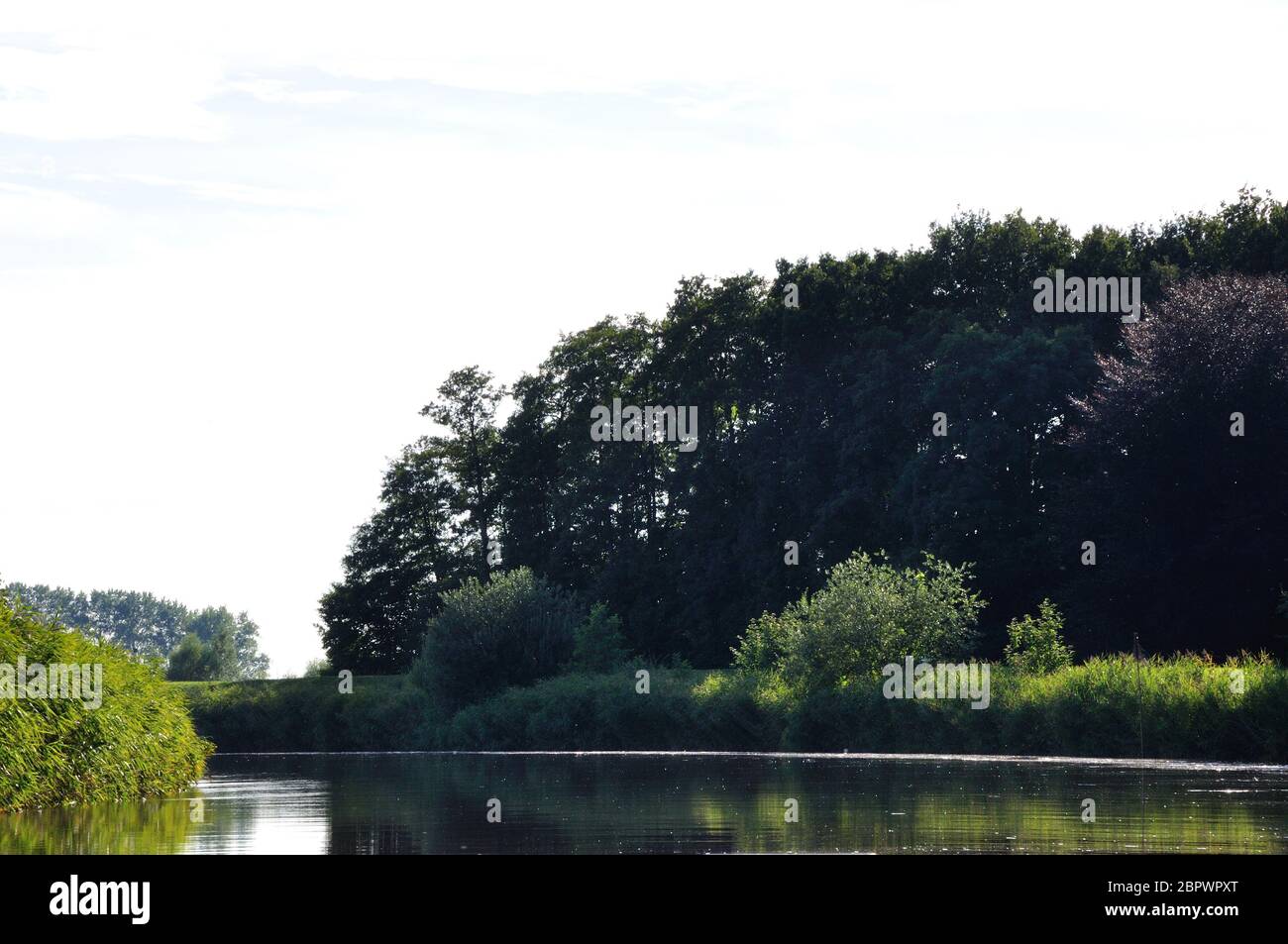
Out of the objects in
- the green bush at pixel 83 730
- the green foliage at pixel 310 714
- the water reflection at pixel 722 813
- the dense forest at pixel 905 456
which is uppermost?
the dense forest at pixel 905 456

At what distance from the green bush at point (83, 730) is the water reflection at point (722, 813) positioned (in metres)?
0.68

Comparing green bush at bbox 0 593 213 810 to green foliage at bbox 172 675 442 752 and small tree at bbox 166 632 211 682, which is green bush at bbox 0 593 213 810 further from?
small tree at bbox 166 632 211 682

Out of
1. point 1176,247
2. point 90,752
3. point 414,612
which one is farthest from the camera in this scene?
point 414,612

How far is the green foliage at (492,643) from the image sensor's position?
66.6m

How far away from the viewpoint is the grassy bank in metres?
39.2

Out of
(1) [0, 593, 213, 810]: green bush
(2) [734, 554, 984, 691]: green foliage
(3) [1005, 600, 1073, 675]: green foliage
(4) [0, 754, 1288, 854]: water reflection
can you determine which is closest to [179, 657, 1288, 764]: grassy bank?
(2) [734, 554, 984, 691]: green foliage

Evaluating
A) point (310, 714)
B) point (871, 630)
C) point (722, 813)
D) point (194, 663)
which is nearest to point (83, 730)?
point (722, 813)

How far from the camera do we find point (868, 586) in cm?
5466

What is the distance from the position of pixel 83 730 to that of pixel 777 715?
84.6ft

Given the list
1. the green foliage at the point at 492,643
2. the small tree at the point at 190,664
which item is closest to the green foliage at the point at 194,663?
the small tree at the point at 190,664

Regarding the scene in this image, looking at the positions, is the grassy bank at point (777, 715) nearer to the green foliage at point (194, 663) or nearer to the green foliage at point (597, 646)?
the green foliage at point (597, 646)

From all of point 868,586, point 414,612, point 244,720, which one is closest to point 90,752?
point 868,586

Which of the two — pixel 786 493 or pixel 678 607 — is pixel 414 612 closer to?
pixel 678 607
